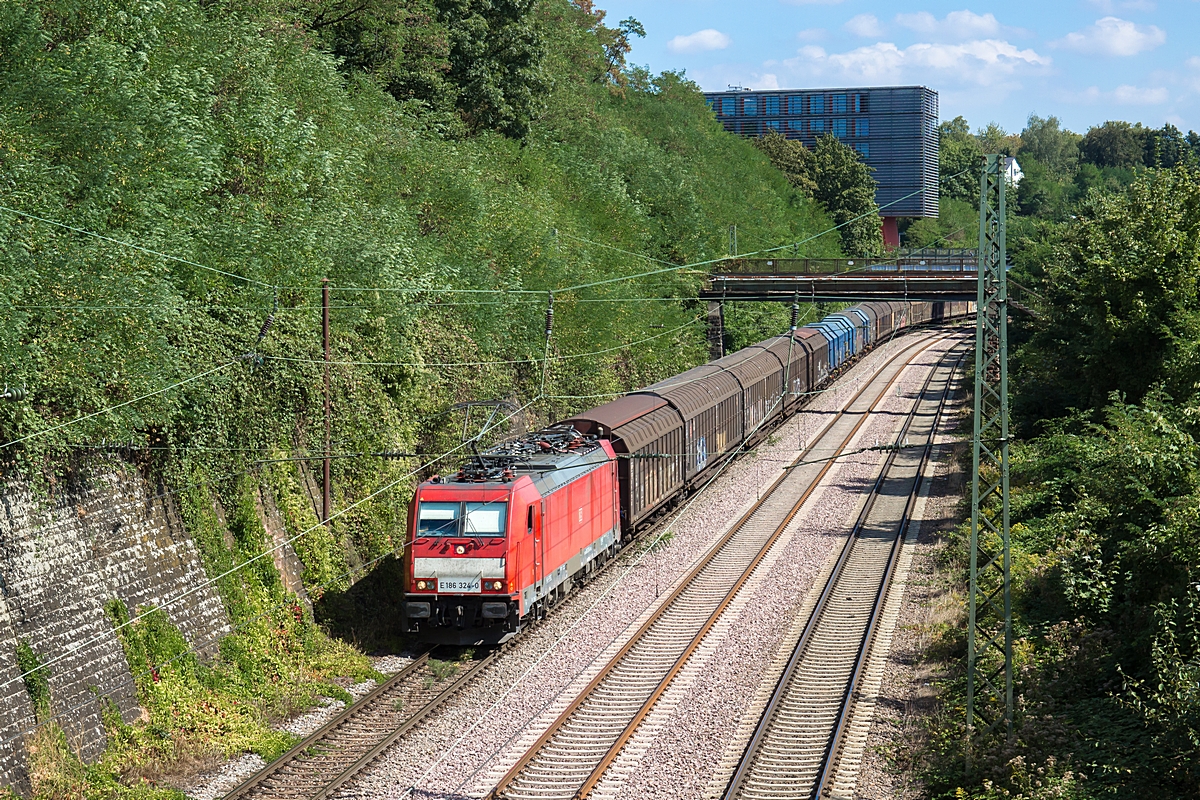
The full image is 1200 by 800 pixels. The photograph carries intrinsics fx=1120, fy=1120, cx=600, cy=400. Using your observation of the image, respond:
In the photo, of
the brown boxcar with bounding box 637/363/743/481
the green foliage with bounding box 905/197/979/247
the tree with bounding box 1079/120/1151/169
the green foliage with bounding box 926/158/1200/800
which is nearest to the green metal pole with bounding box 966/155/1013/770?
the green foliage with bounding box 926/158/1200/800

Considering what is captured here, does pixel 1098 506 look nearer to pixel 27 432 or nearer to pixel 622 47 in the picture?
pixel 27 432

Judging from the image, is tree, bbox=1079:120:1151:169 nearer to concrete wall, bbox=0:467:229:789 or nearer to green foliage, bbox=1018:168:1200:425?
green foliage, bbox=1018:168:1200:425

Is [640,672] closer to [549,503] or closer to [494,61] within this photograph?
[549,503]

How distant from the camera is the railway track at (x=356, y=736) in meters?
15.8

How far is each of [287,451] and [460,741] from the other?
8760mm

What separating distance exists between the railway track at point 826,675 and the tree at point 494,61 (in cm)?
2645

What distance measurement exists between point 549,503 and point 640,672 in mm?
3730

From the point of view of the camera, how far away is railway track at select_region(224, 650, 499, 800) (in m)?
15.8

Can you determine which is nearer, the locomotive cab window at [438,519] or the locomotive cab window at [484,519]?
the locomotive cab window at [484,519]

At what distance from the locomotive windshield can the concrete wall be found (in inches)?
165

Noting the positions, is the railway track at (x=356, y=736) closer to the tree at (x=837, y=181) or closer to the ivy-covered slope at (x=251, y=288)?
the ivy-covered slope at (x=251, y=288)

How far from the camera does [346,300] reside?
82.7ft

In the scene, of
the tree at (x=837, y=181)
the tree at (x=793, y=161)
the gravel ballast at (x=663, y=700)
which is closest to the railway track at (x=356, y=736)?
the gravel ballast at (x=663, y=700)

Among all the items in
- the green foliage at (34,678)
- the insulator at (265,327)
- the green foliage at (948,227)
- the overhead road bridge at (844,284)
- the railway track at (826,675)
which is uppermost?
the green foliage at (948,227)
